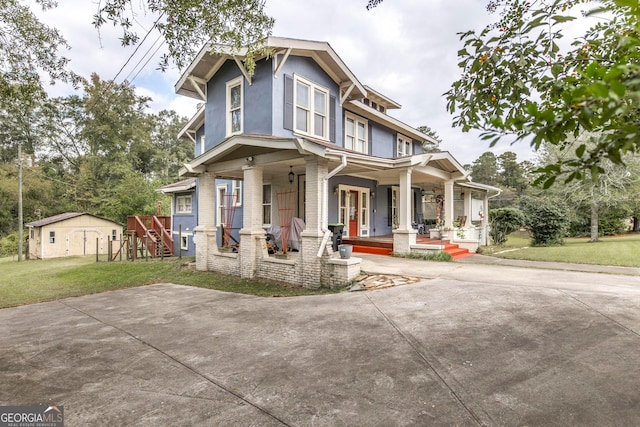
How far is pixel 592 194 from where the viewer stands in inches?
734

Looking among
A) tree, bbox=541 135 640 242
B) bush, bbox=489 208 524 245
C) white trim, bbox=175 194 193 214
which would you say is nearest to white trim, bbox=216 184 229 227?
white trim, bbox=175 194 193 214

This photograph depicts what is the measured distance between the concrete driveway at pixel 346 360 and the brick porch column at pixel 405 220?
4457 mm

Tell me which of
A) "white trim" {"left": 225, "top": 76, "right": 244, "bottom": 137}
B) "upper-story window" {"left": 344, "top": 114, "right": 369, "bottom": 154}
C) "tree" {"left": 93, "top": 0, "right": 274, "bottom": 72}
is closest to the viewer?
"tree" {"left": 93, "top": 0, "right": 274, "bottom": 72}

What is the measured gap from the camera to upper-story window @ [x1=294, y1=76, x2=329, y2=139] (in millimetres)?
10188

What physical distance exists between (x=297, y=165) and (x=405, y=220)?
3.94 m

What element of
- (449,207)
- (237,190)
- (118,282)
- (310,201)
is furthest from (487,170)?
(118,282)

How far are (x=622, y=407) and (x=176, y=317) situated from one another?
5540mm

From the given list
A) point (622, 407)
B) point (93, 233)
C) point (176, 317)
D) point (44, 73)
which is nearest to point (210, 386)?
point (176, 317)

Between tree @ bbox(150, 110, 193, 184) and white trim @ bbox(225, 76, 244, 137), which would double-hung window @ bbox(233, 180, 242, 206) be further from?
tree @ bbox(150, 110, 193, 184)

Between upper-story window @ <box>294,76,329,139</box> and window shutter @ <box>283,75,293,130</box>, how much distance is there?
20 centimetres

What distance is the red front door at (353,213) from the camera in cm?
1285

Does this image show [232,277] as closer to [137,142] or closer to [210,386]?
[210,386]

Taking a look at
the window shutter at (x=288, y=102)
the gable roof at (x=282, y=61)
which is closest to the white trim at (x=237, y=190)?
the gable roof at (x=282, y=61)

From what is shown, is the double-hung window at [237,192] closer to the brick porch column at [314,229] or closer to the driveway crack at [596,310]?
the brick porch column at [314,229]
